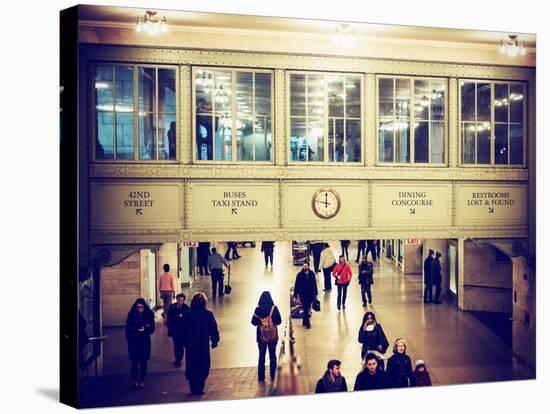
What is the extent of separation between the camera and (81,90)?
273 inches

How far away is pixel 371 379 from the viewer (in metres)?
7.53

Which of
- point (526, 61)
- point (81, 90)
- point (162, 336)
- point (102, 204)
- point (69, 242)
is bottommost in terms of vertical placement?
point (162, 336)

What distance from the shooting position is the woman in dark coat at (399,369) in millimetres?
7629

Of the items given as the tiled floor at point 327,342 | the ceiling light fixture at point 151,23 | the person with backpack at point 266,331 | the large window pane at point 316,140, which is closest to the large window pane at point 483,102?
the large window pane at point 316,140

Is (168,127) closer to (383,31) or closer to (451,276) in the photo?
(383,31)

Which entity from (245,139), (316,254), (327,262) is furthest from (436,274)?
(245,139)

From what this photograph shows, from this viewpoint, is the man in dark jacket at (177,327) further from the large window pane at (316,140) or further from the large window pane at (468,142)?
the large window pane at (468,142)

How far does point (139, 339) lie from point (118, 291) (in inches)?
30.6

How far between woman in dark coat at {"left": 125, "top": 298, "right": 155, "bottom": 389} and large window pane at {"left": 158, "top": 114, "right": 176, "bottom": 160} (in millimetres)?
2114

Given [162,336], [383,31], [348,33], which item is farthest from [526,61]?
[162,336]

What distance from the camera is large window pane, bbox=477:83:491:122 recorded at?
26.2 ft

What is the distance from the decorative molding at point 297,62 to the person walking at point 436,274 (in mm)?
3735

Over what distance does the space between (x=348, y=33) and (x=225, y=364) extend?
5223 millimetres

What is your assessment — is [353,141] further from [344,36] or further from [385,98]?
[344,36]
